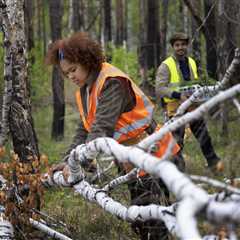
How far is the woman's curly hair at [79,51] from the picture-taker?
4012 mm

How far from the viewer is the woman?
393 cm

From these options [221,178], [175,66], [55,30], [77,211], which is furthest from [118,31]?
[221,178]

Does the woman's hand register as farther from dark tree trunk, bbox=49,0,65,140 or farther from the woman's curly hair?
dark tree trunk, bbox=49,0,65,140

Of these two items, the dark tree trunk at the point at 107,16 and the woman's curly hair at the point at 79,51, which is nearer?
the woman's curly hair at the point at 79,51

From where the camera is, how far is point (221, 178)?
3.04 meters

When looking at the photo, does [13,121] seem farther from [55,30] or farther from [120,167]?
[55,30]

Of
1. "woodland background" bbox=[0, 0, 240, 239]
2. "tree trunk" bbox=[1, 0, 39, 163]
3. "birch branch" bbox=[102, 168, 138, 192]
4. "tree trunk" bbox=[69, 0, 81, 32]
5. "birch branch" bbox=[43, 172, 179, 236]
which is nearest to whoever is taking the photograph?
"birch branch" bbox=[43, 172, 179, 236]

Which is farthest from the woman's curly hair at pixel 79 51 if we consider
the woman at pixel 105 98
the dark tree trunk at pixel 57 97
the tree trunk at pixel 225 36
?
the dark tree trunk at pixel 57 97

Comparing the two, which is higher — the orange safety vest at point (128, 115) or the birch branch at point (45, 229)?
the orange safety vest at point (128, 115)

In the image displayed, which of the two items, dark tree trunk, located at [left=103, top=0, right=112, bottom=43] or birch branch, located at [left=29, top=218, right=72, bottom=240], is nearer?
birch branch, located at [left=29, top=218, right=72, bottom=240]

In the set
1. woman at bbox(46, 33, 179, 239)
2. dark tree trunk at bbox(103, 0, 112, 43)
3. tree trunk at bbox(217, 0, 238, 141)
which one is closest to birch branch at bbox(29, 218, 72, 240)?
woman at bbox(46, 33, 179, 239)

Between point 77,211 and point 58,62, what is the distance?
1862 mm

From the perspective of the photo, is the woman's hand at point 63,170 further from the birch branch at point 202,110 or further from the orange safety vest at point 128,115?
the birch branch at point 202,110

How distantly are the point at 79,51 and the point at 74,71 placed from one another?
0.49 ft
